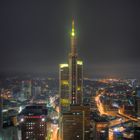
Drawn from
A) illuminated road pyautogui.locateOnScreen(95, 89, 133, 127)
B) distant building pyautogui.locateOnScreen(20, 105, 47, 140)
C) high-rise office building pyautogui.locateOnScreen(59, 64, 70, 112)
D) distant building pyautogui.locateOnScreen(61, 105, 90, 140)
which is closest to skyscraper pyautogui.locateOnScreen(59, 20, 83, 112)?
high-rise office building pyautogui.locateOnScreen(59, 64, 70, 112)

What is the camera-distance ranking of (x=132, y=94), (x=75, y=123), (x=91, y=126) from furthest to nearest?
(x=132, y=94) → (x=91, y=126) → (x=75, y=123)

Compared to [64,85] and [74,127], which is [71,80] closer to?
[64,85]

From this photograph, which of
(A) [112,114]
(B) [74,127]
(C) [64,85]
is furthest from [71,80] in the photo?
(A) [112,114]

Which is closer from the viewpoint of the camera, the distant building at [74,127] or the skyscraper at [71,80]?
the distant building at [74,127]

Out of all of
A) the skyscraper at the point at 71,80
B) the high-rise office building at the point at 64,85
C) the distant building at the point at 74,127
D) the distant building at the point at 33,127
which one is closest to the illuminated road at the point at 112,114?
the skyscraper at the point at 71,80

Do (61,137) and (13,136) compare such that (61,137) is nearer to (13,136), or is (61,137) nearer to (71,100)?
(13,136)

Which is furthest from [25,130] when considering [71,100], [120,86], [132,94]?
[120,86]

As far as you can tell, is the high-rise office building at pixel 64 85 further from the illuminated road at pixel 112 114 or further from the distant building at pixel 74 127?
the distant building at pixel 74 127

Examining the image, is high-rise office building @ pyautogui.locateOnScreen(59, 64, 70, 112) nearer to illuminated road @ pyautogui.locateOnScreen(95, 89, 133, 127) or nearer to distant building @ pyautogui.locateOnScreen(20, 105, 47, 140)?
illuminated road @ pyautogui.locateOnScreen(95, 89, 133, 127)
